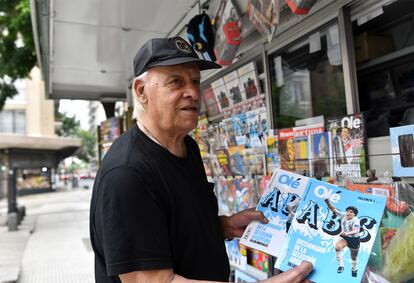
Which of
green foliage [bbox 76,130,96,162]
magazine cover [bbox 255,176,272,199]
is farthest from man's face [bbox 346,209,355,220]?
green foliage [bbox 76,130,96,162]

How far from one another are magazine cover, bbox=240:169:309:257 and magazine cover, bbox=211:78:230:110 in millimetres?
1871

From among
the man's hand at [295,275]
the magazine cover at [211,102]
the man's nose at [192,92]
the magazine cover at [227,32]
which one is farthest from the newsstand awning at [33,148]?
the man's hand at [295,275]

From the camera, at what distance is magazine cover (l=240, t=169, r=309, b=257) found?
139 centimetres

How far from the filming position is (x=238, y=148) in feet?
10.1

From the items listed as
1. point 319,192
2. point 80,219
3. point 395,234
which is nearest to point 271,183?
point 319,192

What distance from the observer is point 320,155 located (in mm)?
2043

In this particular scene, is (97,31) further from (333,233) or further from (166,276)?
(333,233)

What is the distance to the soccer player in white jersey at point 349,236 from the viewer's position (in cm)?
112

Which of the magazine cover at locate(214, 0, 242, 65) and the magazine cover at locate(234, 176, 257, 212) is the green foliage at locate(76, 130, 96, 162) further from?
the magazine cover at locate(214, 0, 242, 65)

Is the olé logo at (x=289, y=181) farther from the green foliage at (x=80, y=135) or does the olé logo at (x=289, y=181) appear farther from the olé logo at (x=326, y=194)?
the green foliage at (x=80, y=135)

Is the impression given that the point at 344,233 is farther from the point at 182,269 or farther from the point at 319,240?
the point at 182,269

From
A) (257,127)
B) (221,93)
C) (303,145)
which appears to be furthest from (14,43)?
(303,145)

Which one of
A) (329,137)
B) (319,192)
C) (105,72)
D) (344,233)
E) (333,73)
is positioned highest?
(105,72)

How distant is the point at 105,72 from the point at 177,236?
4.53 meters
